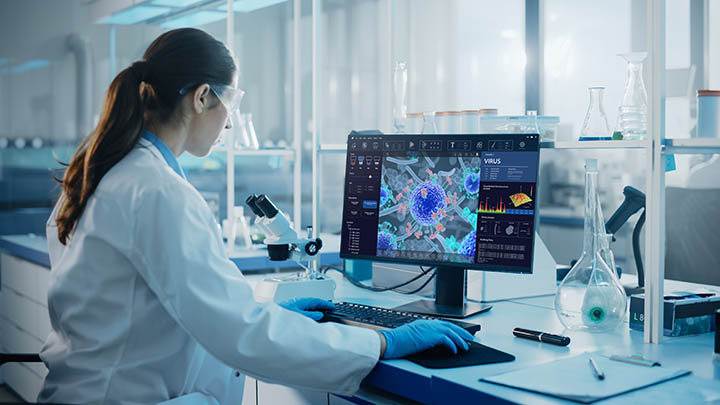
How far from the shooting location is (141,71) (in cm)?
140

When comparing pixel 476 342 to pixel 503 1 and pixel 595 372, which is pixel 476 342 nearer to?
pixel 595 372

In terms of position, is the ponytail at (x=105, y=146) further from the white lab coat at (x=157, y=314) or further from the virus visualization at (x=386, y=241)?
the virus visualization at (x=386, y=241)

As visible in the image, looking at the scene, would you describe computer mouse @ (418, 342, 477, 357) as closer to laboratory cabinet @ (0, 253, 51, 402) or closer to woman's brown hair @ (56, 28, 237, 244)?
woman's brown hair @ (56, 28, 237, 244)

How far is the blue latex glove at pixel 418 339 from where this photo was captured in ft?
4.34

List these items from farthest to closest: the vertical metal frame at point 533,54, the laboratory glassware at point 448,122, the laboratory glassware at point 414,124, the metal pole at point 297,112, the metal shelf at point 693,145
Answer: the metal pole at point 297,112 < the vertical metal frame at point 533,54 < the laboratory glassware at point 414,124 < the laboratory glassware at point 448,122 < the metal shelf at point 693,145

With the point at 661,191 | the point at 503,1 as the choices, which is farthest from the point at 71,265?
the point at 503,1

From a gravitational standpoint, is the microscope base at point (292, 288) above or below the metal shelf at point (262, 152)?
below

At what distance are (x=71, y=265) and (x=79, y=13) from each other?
342 centimetres

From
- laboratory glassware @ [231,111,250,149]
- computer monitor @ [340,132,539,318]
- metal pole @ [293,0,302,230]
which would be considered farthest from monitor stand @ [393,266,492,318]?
laboratory glassware @ [231,111,250,149]

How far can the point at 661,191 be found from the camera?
141 centimetres

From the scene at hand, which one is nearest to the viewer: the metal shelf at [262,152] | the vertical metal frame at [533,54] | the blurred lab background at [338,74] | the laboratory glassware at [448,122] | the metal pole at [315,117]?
the laboratory glassware at [448,122]

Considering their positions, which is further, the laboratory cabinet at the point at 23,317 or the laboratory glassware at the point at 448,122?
the laboratory cabinet at the point at 23,317

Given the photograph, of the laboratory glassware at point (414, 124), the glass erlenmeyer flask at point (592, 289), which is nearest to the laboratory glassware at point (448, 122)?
the laboratory glassware at point (414, 124)

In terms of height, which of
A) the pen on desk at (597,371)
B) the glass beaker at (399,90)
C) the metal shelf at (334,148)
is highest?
the glass beaker at (399,90)
